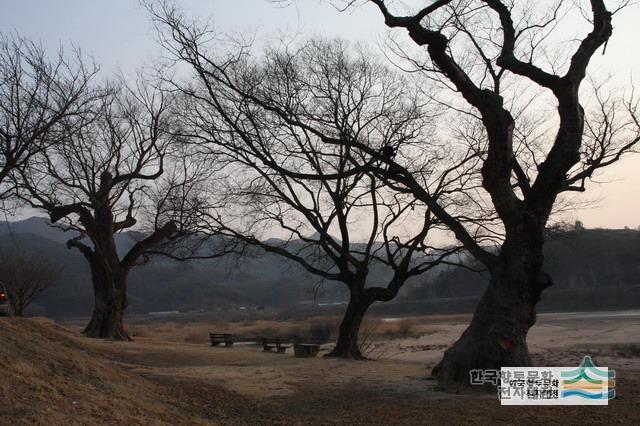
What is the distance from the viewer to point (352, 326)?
2292cm

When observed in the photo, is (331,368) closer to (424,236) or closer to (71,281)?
(424,236)

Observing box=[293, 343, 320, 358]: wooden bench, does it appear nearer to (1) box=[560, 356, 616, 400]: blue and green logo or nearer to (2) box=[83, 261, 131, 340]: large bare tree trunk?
(2) box=[83, 261, 131, 340]: large bare tree trunk

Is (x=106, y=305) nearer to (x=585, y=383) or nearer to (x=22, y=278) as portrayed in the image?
(x=22, y=278)

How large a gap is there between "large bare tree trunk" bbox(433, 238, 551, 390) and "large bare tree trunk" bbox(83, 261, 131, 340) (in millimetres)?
19862

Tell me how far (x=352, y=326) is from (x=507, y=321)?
1102 cm

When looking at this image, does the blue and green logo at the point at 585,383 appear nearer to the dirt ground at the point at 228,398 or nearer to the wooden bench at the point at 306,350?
the dirt ground at the point at 228,398

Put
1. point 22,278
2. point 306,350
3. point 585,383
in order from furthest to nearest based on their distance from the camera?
point 22,278 < point 306,350 < point 585,383

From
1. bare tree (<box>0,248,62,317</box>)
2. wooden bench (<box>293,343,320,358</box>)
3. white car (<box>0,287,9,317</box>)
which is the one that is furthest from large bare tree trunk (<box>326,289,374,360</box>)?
bare tree (<box>0,248,62,317</box>)

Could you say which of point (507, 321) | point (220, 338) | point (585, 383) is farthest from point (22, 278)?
point (585, 383)

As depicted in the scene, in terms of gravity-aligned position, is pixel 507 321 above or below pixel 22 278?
below

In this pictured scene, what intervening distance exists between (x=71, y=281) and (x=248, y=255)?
368 ft

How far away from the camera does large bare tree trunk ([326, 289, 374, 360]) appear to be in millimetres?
22547

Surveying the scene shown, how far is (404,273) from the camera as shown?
72.7 ft

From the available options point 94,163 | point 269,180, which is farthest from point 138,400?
point 94,163
